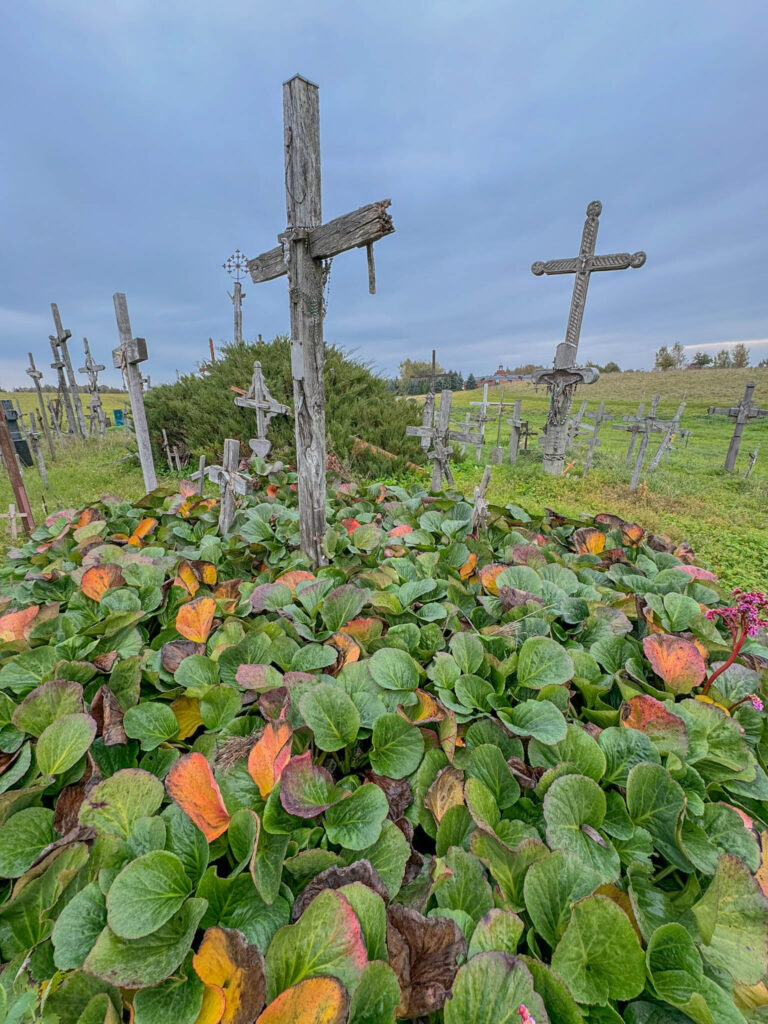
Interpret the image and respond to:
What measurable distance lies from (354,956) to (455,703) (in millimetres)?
711

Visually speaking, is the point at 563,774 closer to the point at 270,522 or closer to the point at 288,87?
the point at 270,522

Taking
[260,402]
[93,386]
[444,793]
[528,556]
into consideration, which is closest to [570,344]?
[260,402]

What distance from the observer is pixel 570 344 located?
8.50 metres

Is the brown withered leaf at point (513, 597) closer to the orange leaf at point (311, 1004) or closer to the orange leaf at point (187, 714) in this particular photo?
the orange leaf at point (187, 714)

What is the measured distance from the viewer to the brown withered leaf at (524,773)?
1.11 metres

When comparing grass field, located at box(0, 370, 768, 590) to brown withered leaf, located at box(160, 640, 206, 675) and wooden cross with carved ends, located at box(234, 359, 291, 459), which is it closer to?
wooden cross with carved ends, located at box(234, 359, 291, 459)

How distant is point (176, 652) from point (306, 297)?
1980 mm

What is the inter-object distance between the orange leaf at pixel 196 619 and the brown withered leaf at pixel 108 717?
342 millimetres

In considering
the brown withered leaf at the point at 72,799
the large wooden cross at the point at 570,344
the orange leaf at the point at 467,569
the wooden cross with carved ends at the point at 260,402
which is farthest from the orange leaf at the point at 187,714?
the large wooden cross at the point at 570,344

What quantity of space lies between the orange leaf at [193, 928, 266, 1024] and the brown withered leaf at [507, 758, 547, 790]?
674mm

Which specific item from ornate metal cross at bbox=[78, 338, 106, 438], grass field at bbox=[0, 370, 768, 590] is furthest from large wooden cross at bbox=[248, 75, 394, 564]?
ornate metal cross at bbox=[78, 338, 106, 438]

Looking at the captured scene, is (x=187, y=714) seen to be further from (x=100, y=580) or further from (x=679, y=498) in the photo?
(x=679, y=498)

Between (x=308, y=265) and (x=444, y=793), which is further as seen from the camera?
(x=308, y=265)

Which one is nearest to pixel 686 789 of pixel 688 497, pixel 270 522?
pixel 270 522
